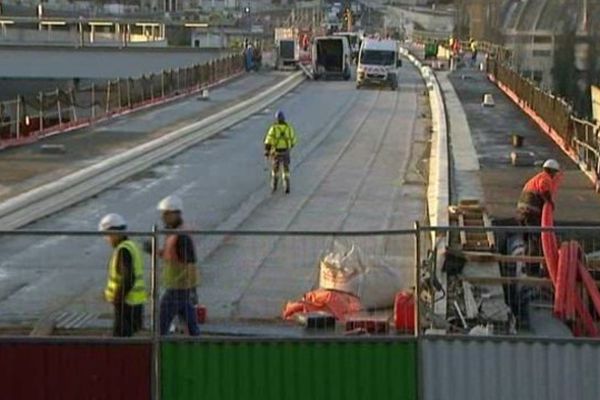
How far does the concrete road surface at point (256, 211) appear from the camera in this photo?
1295 centimetres

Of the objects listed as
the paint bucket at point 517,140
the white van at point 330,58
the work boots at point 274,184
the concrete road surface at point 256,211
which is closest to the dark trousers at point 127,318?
the concrete road surface at point 256,211

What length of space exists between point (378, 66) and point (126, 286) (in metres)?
52.8

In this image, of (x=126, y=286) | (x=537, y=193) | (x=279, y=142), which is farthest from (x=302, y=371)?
(x=279, y=142)

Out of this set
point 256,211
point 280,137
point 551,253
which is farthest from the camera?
point 280,137

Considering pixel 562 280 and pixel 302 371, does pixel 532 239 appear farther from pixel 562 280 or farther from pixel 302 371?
pixel 302 371

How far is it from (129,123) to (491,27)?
250 ft

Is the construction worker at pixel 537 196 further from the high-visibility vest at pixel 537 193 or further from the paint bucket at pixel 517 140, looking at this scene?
the paint bucket at pixel 517 140

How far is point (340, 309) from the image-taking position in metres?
12.4

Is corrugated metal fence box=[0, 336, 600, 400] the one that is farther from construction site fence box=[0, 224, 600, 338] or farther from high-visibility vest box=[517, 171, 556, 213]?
high-visibility vest box=[517, 171, 556, 213]

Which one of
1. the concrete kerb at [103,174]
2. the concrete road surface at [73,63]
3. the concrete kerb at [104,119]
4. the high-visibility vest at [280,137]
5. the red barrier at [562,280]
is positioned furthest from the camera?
the concrete road surface at [73,63]

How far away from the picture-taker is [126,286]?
34.9 ft

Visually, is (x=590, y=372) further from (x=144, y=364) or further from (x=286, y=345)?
(x=144, y=364)

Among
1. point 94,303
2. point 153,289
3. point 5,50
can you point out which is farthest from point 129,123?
point 5,50

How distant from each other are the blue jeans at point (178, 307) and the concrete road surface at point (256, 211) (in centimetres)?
126
